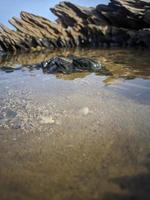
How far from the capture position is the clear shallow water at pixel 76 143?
10.8 feet

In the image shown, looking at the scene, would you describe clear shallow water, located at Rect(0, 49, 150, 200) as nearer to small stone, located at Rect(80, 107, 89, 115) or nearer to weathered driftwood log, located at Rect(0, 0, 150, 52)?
small stone, located at Rect(80, 107, 89, 115)

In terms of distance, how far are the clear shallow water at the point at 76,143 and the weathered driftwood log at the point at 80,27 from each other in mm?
17860

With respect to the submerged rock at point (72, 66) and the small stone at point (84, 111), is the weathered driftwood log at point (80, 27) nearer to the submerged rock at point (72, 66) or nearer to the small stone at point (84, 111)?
the submerged rock at point (72, 66)

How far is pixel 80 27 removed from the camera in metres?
29.9

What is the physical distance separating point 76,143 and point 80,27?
2669cm

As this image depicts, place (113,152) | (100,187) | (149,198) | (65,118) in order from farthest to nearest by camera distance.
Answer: (65,118) → (113,152) → (100,187) → (149,198)

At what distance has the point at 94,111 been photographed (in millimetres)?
5836

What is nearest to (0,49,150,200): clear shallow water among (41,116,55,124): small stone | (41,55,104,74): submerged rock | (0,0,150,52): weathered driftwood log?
(41,116,55,124): small stone

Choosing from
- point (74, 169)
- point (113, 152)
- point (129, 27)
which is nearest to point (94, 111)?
point (113, 152)

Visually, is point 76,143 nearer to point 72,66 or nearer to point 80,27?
point 72,66

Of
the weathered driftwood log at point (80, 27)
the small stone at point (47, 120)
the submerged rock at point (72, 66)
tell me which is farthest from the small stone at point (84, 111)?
the weathered driftwood log at point (80, 27)

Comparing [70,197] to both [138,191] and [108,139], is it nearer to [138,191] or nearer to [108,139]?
[138,191]

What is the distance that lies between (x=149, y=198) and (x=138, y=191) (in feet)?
0.54

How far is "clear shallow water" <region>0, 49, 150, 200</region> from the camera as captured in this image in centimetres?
329
